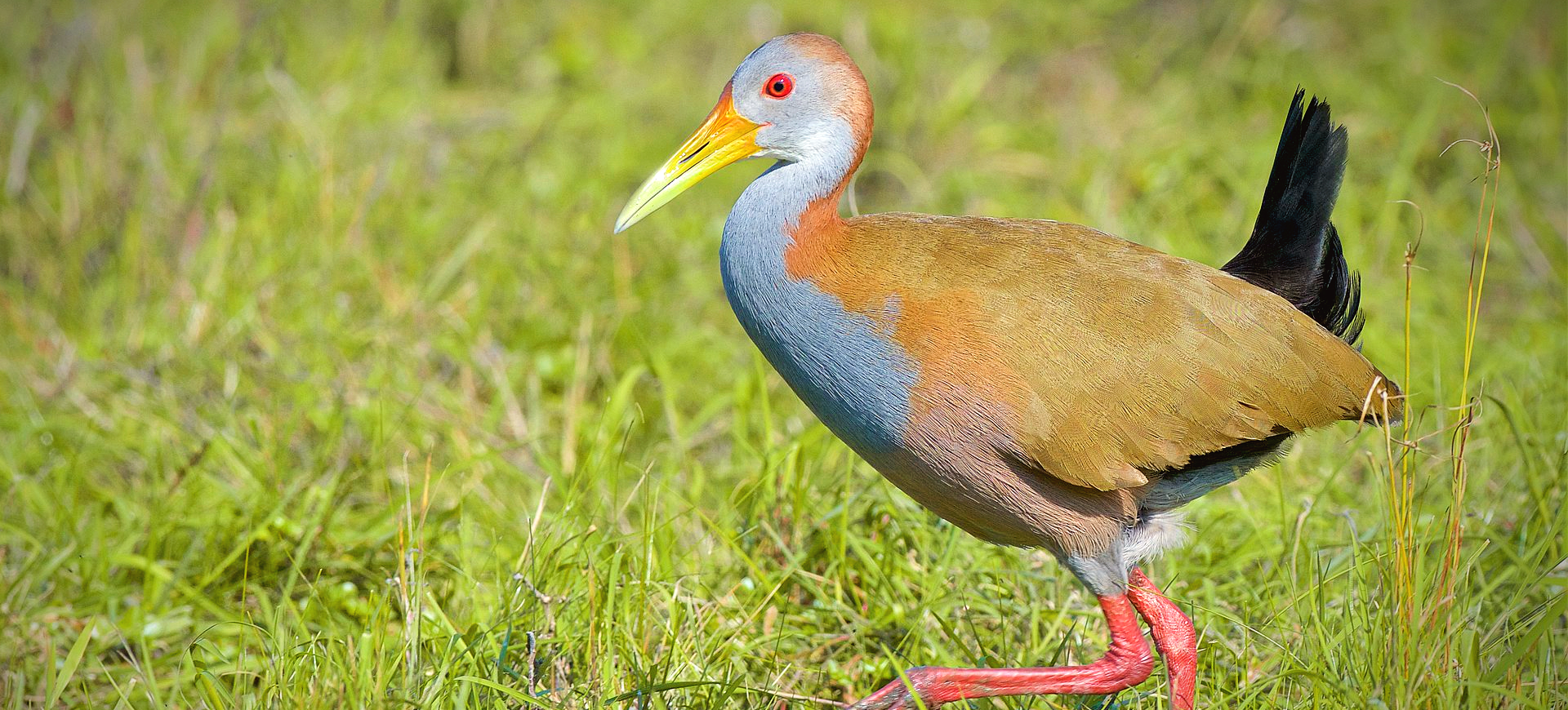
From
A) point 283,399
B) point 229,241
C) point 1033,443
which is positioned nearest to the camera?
point 1033,443

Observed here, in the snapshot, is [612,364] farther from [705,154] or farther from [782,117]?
[782,117]

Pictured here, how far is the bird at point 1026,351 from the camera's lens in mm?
2801

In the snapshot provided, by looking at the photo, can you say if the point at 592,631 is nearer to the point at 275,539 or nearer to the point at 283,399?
the point at 275,539

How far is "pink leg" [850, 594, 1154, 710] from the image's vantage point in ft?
9.32

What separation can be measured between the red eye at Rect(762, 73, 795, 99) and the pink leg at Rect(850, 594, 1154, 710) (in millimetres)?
1300

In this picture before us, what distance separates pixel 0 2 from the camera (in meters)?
6.58

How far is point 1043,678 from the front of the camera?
2891 millimetres

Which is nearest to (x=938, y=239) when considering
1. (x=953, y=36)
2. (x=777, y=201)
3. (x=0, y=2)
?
(x=777, y=201)

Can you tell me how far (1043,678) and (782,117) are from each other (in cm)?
136

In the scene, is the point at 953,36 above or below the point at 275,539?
above

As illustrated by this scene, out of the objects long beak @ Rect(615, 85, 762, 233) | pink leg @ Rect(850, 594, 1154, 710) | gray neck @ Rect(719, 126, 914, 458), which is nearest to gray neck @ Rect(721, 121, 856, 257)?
gray neck @ Rect(719, 126, 914, 458)

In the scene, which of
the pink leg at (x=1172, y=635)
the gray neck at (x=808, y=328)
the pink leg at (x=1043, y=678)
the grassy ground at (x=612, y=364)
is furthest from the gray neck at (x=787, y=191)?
the pink leg at (x=1172, y=635)

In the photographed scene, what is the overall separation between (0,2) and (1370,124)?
6.40 meters

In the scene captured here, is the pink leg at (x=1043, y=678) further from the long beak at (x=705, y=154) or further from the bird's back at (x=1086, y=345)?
the long beak at (x=705, y=154)
